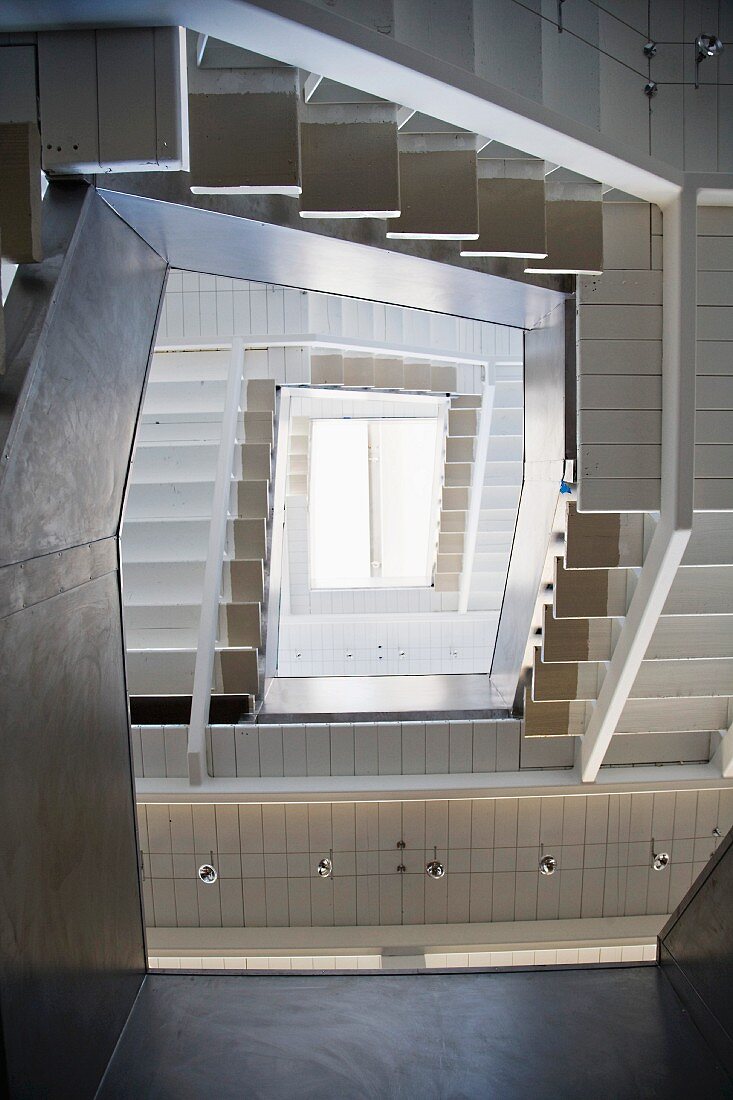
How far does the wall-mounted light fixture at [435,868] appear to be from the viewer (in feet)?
10.1

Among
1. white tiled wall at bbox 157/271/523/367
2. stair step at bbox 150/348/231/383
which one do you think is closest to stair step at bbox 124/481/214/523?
stair step at bbox 150/348/231/383

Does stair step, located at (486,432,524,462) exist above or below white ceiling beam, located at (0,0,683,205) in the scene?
below

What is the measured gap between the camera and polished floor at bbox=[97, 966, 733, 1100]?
94 centimetres

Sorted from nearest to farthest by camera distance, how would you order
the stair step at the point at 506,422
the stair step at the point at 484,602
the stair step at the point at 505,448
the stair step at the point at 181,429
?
the stair step at the point at 181,429
the stair step at the point at 506,422
the stair step at the point at 505,448
the stair step at the point at 484,602

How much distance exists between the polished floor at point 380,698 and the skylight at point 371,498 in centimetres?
357

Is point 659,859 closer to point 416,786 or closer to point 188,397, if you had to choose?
point 416,786

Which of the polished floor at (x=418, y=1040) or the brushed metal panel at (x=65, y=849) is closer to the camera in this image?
the brushed metal panel at (x=65, y=849)

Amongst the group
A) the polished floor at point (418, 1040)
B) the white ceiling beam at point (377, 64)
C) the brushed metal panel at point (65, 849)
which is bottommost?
the polished floor at point (418, 1040)

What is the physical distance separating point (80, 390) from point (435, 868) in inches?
102

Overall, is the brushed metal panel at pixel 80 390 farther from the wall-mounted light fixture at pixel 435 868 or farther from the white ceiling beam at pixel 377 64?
the wall-mounted light fixture at pixel 435 868

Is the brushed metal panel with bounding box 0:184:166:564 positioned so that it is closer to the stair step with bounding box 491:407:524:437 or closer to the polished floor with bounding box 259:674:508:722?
the polished floor with bounding box 259:674:508:722

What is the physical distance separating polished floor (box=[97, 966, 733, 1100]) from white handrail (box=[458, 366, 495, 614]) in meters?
3.72

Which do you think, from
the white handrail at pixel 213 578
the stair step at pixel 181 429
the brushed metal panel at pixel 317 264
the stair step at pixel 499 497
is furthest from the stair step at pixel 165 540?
the stair step at pixel 499 497

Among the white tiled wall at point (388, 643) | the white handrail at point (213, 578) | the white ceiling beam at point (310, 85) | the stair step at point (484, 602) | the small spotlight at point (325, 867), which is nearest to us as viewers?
the white ceiling beam at point (310, 85)
